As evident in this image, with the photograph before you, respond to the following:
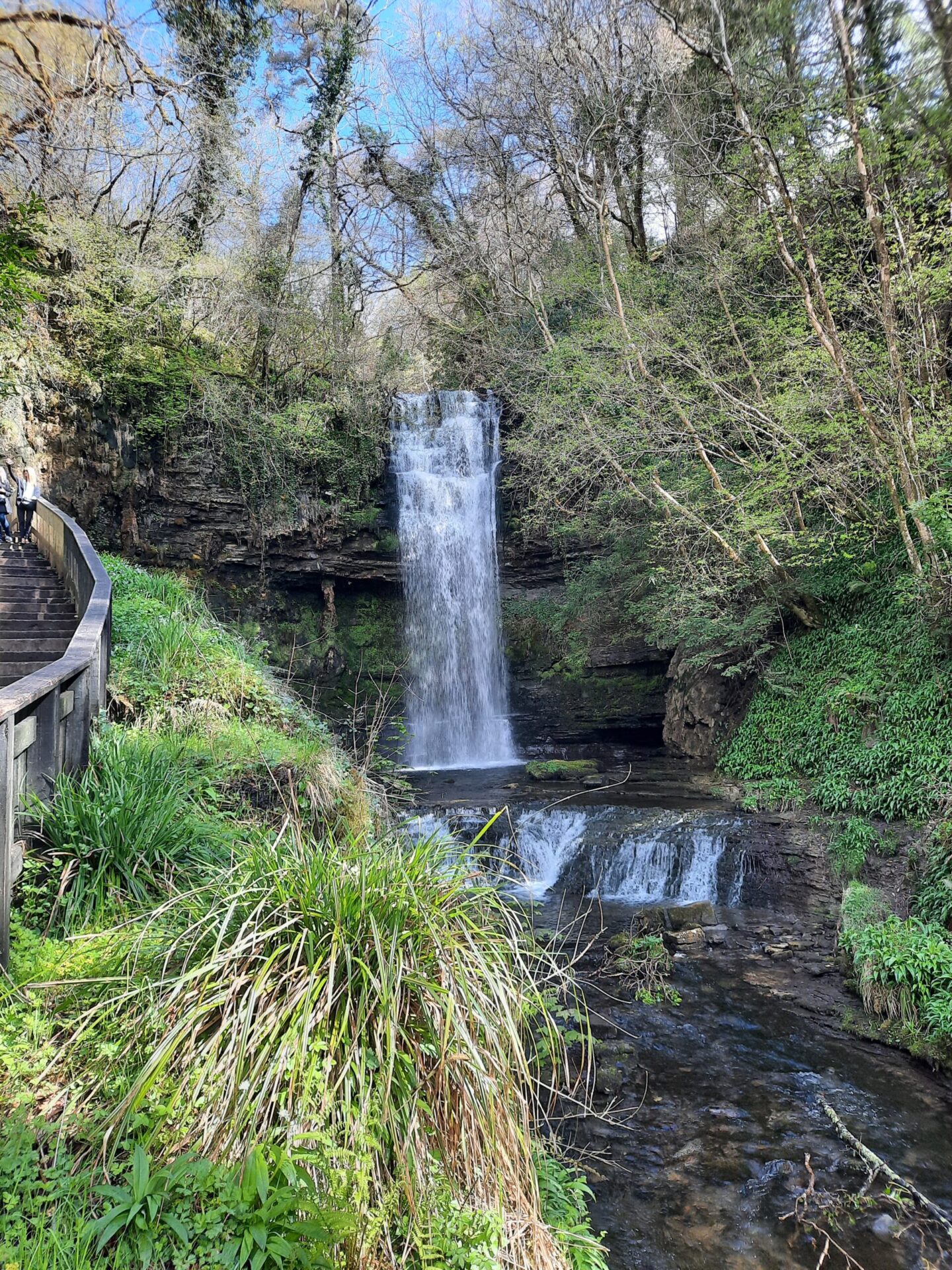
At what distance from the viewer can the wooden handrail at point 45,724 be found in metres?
3.16

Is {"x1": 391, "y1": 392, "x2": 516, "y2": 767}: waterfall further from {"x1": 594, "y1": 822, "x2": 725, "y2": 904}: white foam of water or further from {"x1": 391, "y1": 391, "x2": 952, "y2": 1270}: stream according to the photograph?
{"x1": 594, "y1": 822, "x2": 725, "y2": 904}: white foam of water

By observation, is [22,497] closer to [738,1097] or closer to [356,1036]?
[356,1036]

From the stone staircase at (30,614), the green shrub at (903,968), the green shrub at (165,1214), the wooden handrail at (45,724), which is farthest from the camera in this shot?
the stone staircase at (30,614)

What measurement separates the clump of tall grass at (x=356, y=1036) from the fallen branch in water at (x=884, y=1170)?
9.38 ft

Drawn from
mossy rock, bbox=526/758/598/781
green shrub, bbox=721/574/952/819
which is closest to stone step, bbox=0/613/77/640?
mossy rock, bbox=526/758/598/781

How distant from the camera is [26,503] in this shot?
43.7ft

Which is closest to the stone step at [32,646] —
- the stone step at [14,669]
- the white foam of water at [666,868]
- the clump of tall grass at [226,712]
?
the stone step at [14,669]

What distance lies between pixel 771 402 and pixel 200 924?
10.9 meters

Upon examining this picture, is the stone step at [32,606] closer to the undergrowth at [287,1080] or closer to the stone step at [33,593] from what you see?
the stone step at [33,593]

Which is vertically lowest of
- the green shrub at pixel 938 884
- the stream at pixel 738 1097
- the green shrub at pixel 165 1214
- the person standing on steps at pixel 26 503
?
the stream at pixel 738 1097

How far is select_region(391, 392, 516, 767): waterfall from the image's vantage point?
18.1 meters

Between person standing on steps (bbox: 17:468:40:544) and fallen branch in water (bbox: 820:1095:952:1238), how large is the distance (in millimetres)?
14687

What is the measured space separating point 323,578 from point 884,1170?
53.9ft

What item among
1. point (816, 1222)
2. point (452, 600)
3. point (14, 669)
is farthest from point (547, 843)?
point (452, 600)
